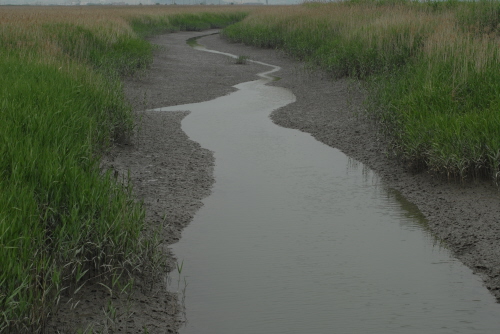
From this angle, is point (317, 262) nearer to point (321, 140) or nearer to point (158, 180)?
point (158, 180)

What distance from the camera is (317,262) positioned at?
5.33m

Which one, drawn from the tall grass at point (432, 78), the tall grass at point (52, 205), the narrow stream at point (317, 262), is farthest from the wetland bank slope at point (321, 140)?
the tall grass at point (52, 205)

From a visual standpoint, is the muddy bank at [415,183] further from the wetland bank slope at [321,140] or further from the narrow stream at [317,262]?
the narrow stream at [317,262]

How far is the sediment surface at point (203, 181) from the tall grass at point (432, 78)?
32cm

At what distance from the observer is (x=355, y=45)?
634 inches

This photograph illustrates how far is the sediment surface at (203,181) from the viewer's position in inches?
177

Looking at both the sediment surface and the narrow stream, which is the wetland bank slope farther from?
the narrow stream

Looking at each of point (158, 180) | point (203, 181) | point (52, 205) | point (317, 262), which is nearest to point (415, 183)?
point (203, 181)

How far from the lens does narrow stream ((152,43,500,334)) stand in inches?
173

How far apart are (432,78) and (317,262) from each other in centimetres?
517

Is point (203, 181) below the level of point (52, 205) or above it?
below

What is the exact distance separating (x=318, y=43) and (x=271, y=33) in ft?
20.6

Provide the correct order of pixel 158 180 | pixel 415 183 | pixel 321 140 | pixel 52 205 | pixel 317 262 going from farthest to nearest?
1. pixel 321 140
2. pixel 158 180
3. pixel 415 183
4. pixel 317 262
5. pixel 52 205

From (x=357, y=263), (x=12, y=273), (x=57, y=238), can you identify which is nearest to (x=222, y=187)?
(x=357, y=263)
